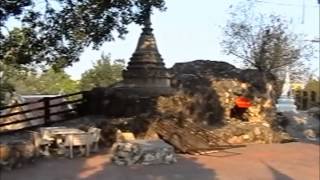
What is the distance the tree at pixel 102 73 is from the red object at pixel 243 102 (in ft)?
105

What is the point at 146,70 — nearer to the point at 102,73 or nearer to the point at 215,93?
the point at 215,93

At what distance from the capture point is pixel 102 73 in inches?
1967

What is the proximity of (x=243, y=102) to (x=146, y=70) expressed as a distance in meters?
3.24

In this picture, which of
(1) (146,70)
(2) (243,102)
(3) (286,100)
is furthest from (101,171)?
(3) (286,100)

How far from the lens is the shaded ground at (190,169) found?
9625 mm

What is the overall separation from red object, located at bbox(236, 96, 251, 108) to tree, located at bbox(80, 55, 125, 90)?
105ft

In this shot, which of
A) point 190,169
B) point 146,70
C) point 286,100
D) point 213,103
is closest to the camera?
point 190,169

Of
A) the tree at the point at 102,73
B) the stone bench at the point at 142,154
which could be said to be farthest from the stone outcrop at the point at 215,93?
the tree at the point at 102,73

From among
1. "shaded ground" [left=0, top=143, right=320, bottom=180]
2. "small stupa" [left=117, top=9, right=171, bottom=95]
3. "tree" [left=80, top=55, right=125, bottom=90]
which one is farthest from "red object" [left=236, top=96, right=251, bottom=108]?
"tree" [left=80, top=55, right=125, bottom=90]

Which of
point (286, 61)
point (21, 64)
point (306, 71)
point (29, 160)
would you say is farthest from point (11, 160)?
point (306, 71)

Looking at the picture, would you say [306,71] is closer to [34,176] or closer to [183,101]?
[183,101]

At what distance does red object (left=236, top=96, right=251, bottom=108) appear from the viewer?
16734 mm

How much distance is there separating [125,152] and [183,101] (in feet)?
15.5

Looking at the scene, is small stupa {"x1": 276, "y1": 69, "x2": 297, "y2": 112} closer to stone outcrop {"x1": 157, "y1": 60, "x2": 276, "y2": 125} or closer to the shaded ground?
stone outcrop {"x1": 157, "y1": 60, "x2": 276, "y2": 125}
